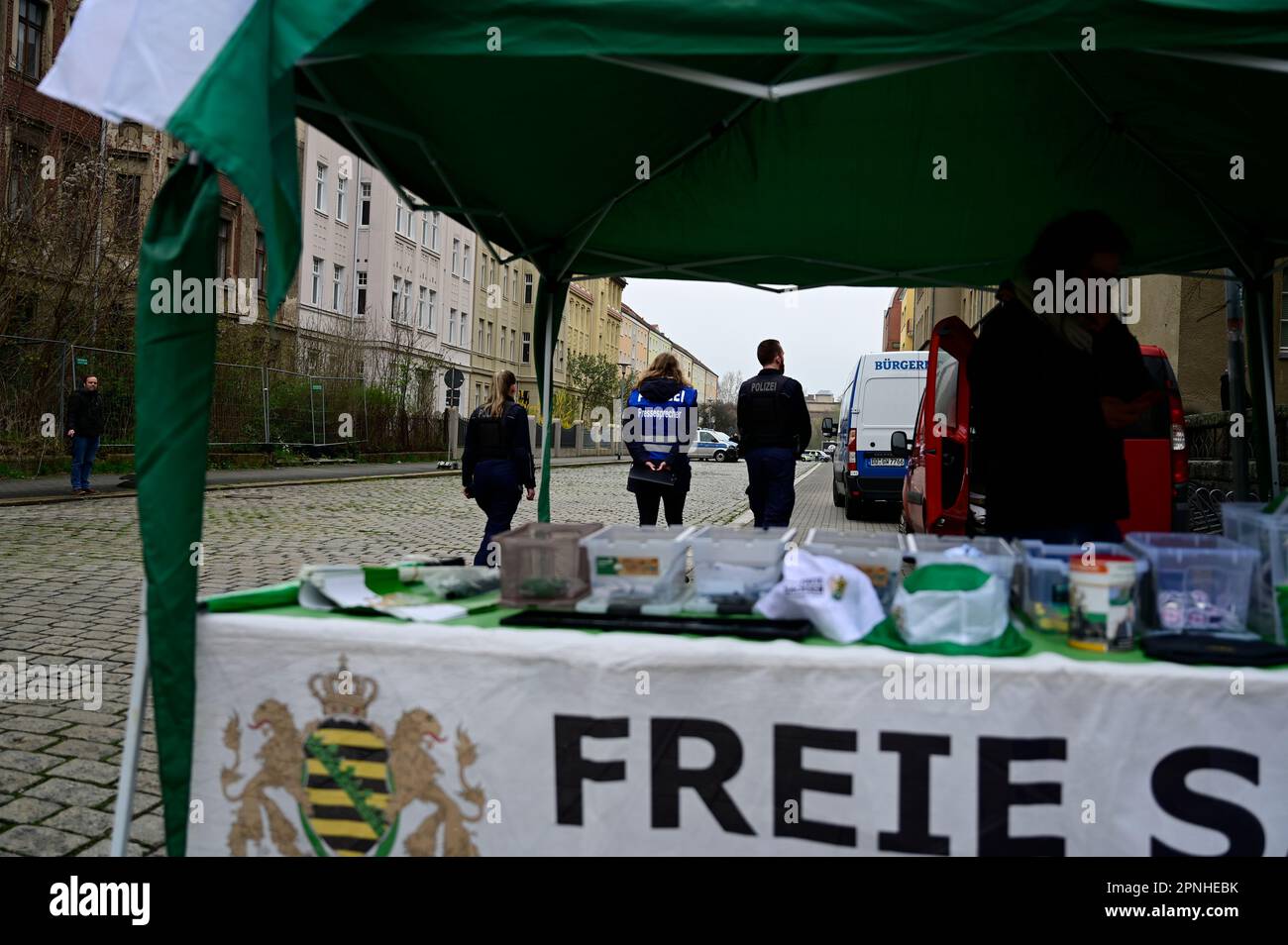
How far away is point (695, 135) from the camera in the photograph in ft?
17.6

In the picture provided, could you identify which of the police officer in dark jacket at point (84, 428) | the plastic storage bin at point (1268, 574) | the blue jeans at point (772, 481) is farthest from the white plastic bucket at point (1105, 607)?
the police officer in dark jacket at point (84, 428)

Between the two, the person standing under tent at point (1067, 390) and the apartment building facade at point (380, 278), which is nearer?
the person standing under tent at point (1067, 390)

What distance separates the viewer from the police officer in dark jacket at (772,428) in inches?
308

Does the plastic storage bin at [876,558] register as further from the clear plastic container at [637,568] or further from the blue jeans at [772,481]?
the blue jeans at [772,481]

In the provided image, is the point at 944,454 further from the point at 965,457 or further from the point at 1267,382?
the point at 1267,382

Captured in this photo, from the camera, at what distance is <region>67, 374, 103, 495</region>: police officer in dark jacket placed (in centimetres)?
1593

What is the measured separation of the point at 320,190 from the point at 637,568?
42.8 meters

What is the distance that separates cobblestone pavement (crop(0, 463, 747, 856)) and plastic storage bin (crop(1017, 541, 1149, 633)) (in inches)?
117

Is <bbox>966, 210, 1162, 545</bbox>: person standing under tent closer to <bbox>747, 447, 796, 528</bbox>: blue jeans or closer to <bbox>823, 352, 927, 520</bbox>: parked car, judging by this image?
<bbox>747, 447, 796, 528</bbox>: blue jeans

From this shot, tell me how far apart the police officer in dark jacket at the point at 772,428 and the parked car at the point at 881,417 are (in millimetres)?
7983

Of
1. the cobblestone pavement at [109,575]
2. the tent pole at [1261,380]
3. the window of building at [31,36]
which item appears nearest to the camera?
the cobblestone pavement at [109,575]
